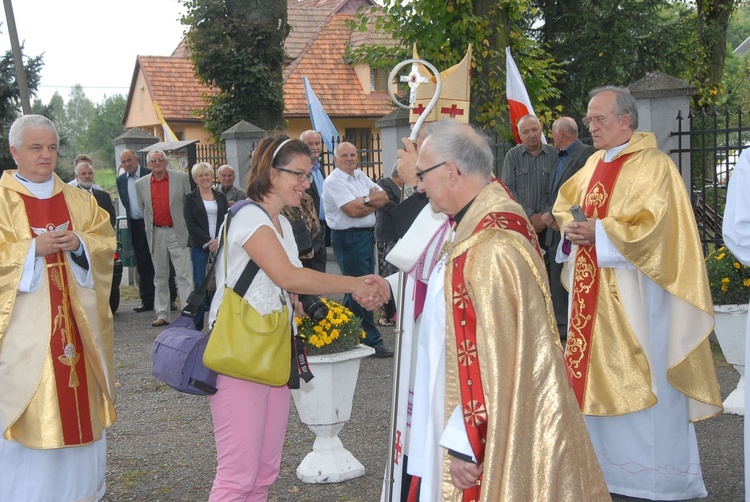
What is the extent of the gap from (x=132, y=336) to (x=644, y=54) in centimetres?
1481

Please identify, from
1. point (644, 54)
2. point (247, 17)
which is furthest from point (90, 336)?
point (644, 54)

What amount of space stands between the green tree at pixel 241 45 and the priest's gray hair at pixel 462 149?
1113cm

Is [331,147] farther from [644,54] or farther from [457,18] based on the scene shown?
[644,54]

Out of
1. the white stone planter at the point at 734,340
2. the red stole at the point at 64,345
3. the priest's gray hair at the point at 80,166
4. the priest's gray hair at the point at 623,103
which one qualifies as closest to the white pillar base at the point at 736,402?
the white stone planter at the point at 734,340

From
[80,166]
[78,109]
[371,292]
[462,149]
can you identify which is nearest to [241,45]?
[80,166]

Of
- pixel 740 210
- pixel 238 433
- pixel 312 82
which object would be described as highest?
pixel 312 82

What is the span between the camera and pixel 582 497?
2885mm

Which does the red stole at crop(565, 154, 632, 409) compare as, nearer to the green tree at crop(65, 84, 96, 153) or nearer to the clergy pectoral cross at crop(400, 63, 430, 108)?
the clergy pectoral cross at crop(400, 63, 430, 108)

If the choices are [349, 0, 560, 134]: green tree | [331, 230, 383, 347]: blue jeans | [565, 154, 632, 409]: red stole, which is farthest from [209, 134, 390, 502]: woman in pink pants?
[349, 0, 560, 134]: green tree

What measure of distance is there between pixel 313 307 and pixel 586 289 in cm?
Result: 167

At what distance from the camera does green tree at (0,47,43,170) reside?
18672 millimetres

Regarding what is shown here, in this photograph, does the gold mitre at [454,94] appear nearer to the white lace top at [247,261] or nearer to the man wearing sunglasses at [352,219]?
the white lace top at [247,261]

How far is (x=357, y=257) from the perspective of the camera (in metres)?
8.23

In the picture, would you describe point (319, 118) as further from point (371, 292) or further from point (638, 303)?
point (371, 292)
